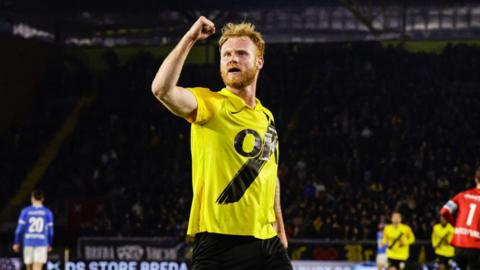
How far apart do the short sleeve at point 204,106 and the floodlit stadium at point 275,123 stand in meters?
11.7

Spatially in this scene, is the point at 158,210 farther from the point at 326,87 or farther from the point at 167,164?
the point at 326,87

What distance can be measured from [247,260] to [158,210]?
58.8 feet

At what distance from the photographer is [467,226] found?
34.4ft

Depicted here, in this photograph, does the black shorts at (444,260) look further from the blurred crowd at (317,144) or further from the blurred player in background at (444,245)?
the blurred crowd at (317,144)

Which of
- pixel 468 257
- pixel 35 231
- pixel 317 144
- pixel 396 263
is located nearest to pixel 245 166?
pixel 468 257

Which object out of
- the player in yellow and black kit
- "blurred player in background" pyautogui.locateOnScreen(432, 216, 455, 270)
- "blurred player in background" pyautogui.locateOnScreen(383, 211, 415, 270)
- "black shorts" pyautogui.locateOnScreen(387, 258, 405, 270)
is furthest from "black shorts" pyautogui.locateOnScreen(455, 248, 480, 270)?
the player in yellow and black kit

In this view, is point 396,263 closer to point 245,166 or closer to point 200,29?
point 245,166

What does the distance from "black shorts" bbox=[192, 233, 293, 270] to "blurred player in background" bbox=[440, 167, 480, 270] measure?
6784mm

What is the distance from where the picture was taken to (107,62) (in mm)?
27500

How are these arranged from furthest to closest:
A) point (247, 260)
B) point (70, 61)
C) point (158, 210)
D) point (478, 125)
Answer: point (70, 61) → point (478, 125) → point (158, 210) → point (247, 260)

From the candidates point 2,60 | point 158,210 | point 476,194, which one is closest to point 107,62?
point 2,60

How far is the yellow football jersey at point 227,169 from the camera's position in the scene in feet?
13.4

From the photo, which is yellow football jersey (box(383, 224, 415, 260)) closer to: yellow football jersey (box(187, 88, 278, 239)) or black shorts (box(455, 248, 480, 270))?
black shorts (box(455, 248, 480, 270))

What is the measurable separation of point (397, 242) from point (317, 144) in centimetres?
915
